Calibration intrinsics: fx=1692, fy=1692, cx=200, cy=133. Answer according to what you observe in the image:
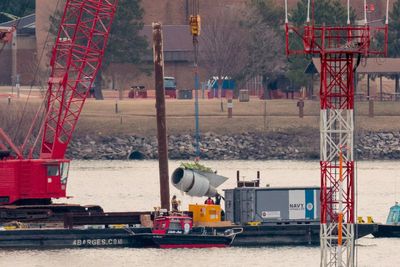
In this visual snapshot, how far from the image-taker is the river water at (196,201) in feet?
243

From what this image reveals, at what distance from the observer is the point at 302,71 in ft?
552

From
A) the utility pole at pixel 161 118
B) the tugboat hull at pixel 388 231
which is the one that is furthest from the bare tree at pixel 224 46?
the tugboat hull at pixel 388 231

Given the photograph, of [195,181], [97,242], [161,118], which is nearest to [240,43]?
[161,118]

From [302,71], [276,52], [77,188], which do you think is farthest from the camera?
[276,52]

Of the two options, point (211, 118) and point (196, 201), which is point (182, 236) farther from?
point (211, 118)

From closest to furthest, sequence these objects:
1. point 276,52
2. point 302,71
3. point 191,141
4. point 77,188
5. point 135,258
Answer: point 135,258 < point 77,188 < point 191,141 < point 302,71 < point 276,52

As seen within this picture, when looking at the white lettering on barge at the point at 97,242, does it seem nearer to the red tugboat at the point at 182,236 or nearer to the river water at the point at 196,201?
the river water at the point at 196,201

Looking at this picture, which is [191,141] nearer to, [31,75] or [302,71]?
[302,71]

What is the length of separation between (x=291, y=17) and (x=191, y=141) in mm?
17630

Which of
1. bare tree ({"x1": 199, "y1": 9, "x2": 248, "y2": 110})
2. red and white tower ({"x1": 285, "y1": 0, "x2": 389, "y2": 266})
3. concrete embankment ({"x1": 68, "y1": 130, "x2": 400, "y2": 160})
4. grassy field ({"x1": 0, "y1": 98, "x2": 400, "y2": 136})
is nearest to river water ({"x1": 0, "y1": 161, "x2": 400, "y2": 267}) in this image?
concrete embankment ({"x1": 68, "y1": 130, "x2": 400, "y2": 160})

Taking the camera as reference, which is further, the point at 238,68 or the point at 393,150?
the point at 238,68

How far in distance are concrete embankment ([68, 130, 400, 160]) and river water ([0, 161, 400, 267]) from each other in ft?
19.3

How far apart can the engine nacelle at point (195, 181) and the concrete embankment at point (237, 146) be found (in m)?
72.5

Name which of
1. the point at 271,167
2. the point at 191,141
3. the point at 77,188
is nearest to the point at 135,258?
the point at 77,188
